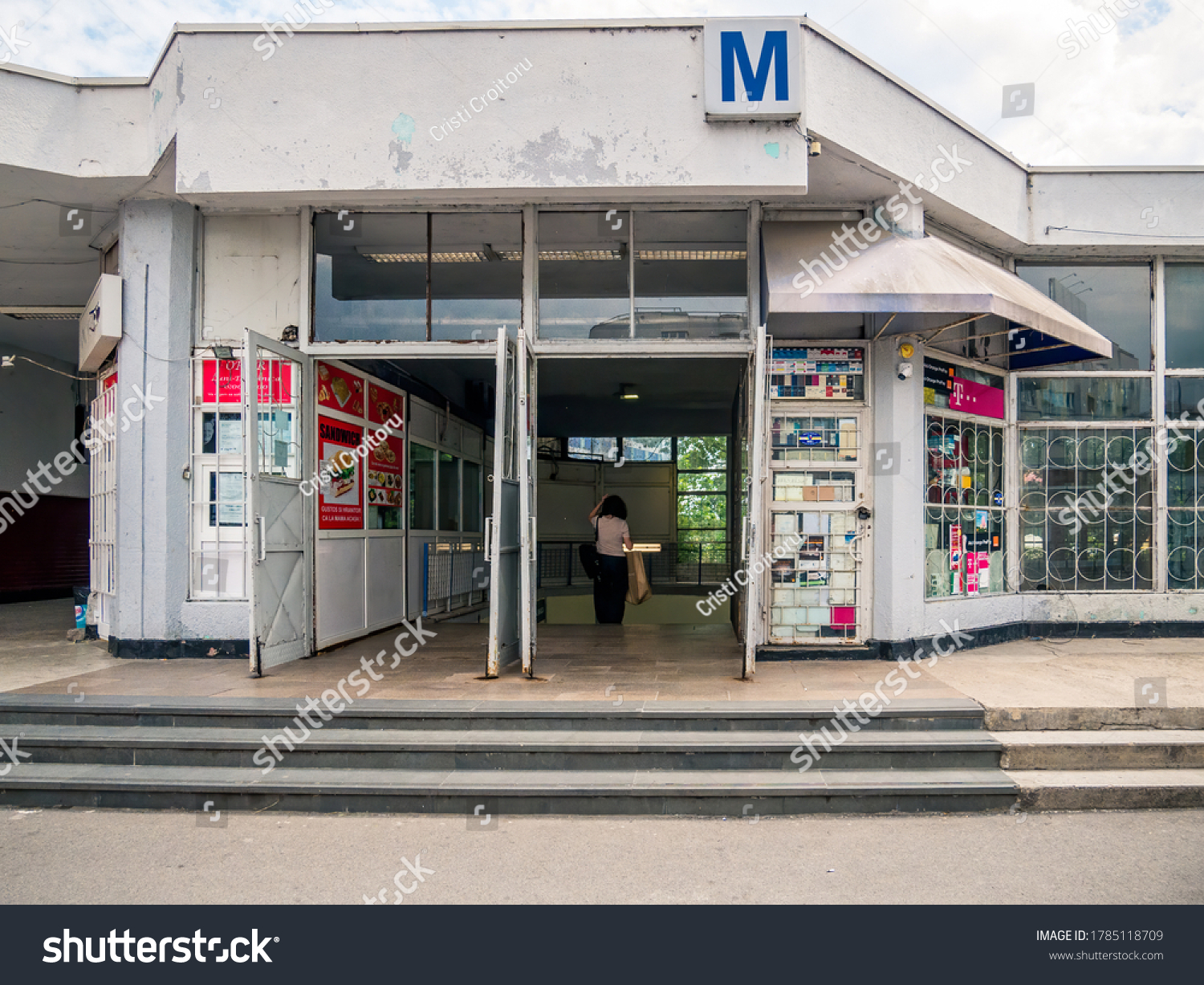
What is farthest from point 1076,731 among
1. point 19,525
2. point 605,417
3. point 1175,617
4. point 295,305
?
point 19,525

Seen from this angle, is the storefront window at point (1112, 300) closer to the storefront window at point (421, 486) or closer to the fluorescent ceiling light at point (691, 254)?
the fluorescent ceiling light at point (691, 254)

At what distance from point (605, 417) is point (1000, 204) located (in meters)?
8.65

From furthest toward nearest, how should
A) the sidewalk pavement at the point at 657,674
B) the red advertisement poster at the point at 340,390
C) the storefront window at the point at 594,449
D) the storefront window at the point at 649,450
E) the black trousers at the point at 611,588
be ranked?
1. the storefront window at the point at 649,450
2. the storefront window at the point at 594,449
3. the black trousers at the point at 611,588
4. the red advertisement poster at the point at 340,390
5. the sidewalk pavement at the point at 657,674

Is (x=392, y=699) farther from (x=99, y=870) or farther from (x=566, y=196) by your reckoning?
(x=566, y=196)

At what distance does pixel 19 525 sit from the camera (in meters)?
12.2

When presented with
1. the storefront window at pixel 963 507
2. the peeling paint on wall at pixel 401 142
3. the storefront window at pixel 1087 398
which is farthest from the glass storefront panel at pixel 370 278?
the storefront window at pixel 1087 398

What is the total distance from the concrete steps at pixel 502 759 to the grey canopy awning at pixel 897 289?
2.79m

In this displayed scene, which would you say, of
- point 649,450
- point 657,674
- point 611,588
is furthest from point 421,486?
point 649,450

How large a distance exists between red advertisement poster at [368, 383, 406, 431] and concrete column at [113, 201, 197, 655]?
166 cm

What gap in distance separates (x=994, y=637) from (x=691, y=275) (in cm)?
427

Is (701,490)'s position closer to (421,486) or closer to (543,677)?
(421,486)

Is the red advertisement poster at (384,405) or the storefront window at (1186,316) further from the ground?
the storefront window at (1186,316)

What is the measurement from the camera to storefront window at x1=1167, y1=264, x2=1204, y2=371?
27.2 ft

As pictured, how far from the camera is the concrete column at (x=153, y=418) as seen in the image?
6969mm
